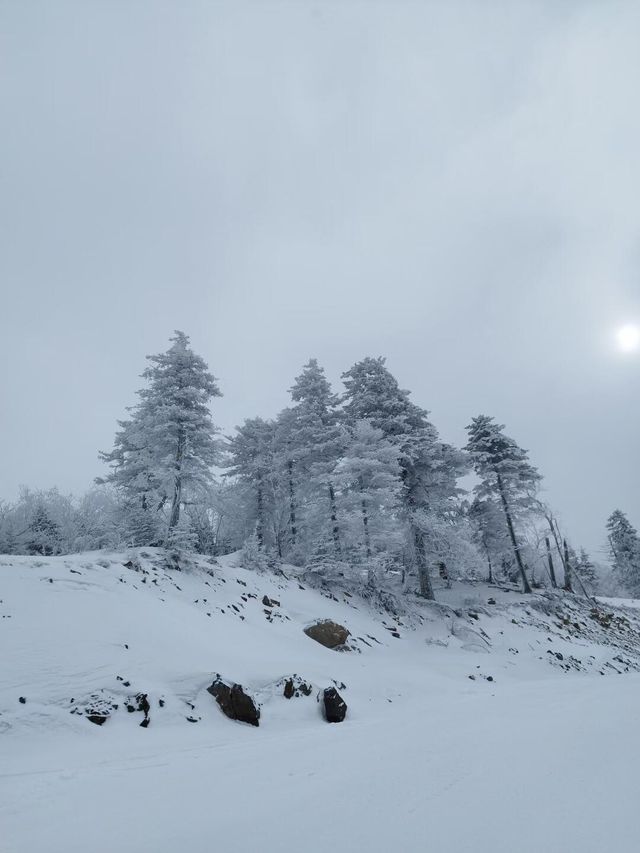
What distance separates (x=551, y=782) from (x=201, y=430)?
60.7 feet

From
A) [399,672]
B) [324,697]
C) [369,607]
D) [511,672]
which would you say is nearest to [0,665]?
[324,697]

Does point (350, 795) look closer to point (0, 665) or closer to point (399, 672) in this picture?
point (0, 665)

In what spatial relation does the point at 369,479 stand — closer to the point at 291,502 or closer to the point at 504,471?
the point at 291,502

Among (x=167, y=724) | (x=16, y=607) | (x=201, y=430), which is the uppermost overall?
(x=201, y=430)

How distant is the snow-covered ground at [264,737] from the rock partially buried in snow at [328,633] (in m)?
0.51

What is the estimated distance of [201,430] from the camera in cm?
2011

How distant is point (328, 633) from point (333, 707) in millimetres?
5118

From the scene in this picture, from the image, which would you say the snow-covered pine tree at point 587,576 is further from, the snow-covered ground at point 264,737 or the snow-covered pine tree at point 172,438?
the snow-covered pine tree at point 172,438

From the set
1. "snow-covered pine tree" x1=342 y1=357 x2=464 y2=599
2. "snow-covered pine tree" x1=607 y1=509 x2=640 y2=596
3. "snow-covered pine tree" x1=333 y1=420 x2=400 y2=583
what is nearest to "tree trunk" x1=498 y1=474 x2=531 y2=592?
"snow-covered pine tree" x1=342 y1=357 x2=464 y2=599

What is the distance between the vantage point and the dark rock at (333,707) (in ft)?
26.5

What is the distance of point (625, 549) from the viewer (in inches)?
1753

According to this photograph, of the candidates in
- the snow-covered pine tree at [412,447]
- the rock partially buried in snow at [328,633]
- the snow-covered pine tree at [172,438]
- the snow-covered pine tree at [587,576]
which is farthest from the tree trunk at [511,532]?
the snow-covered pine tree at [587,576]

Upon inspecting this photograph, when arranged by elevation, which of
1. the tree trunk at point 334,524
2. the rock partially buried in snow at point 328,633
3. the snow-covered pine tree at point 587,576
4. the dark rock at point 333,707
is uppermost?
the tree trunk at point 334,524

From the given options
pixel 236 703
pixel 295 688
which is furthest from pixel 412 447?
pixel 236 703
